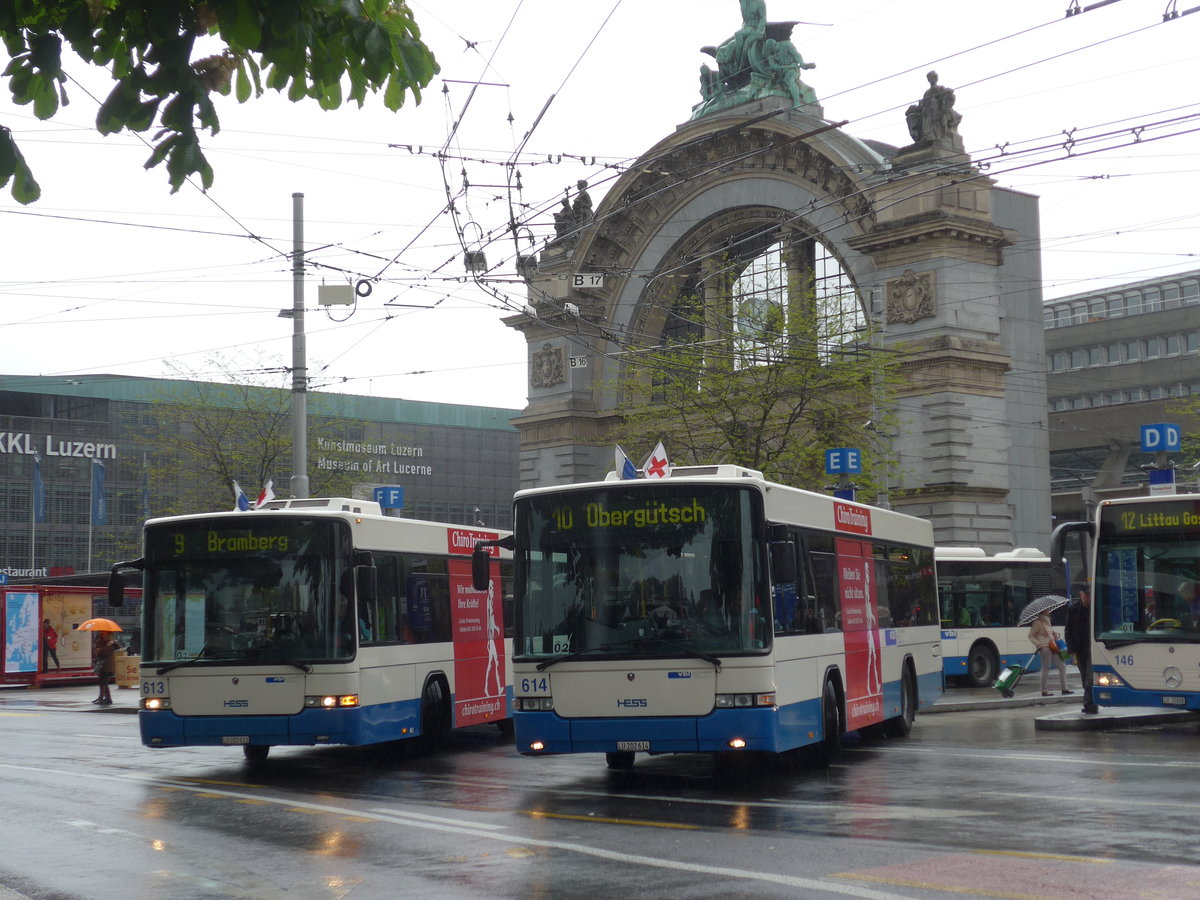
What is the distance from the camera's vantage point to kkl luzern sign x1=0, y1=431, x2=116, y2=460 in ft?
285

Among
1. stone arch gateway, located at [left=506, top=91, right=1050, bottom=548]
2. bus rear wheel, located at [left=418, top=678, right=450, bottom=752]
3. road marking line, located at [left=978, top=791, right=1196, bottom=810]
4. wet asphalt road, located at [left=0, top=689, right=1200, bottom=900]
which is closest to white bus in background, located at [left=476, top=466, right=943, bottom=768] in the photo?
wet asphalt road, located at [left=0, top=689, right=1200, bottom=900]

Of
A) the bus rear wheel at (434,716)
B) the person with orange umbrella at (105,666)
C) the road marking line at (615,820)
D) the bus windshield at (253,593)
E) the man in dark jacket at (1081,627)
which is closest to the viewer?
the road marking line at (615,820)

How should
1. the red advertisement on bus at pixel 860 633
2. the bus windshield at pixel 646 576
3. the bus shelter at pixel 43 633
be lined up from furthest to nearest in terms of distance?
the bus shelter at pixel 43 633
the red advertisement on bus at pixel 860 633
the bus windshield at pixel 646 576

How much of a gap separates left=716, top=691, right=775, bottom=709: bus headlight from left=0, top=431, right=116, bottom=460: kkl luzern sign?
253 feet

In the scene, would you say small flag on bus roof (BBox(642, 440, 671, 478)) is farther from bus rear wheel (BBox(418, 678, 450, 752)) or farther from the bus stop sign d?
the bus stop sign d

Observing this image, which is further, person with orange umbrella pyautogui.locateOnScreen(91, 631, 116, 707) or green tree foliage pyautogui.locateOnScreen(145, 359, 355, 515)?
green tree foliage pyautogui.locateOnScreen(145, 359, 355, 515)

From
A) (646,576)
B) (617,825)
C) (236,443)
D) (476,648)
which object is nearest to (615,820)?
(617,825)

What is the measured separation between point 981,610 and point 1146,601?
14.1 m

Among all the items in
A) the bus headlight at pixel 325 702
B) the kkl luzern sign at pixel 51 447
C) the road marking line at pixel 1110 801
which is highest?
the kkl luzern sign at pixel 51 447

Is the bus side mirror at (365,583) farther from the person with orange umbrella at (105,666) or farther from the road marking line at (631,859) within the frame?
the person with orange umbrella at (105,666)

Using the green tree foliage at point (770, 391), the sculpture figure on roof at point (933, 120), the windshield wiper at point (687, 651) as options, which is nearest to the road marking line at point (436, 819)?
the windshield wiper at point (687, 651)

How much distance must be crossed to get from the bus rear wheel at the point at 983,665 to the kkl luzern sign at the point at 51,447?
206 feet

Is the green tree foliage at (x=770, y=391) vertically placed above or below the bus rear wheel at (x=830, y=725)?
above

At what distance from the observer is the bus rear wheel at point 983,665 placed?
110 feet
